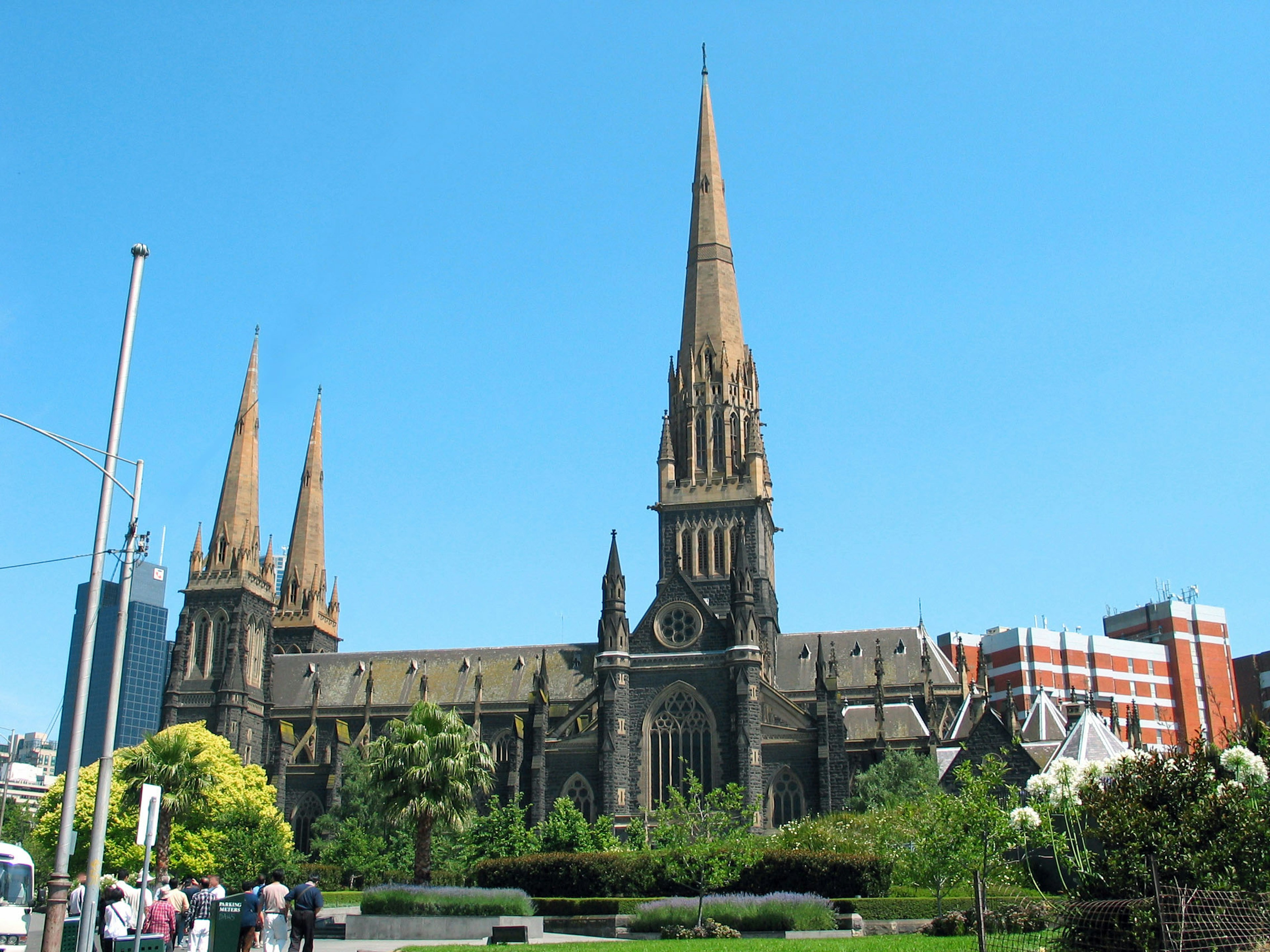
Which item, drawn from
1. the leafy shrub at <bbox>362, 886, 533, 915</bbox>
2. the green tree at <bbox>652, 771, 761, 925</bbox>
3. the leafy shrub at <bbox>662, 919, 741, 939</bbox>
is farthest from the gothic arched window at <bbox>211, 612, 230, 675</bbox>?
the leafy shrub at <bbox>662, 919, 741, 939</bbox>

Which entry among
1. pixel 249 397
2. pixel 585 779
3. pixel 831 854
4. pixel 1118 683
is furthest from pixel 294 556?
pixel 1118 683

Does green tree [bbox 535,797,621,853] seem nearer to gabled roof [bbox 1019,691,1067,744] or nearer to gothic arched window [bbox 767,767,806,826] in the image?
gothic arched window [bbox 767,767,806,826]

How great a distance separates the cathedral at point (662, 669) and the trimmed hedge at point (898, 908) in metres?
21.8

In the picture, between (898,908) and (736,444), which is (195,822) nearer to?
(736,444)

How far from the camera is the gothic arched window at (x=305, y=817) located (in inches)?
2876

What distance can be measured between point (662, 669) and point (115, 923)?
4406cm

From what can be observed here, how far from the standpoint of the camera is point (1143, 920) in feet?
45.5

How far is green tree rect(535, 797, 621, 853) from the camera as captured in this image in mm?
49000

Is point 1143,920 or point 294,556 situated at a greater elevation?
point 294,556

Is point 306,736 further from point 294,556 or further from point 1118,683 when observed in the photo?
point 1118,683

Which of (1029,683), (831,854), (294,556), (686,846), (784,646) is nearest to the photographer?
(686,846)

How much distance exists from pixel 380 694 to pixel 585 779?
2153 centimetres

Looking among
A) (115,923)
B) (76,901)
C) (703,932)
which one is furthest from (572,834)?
(115,923)

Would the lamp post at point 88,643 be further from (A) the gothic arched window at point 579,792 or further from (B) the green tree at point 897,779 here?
(A) the gothic arched window at point 579,792
